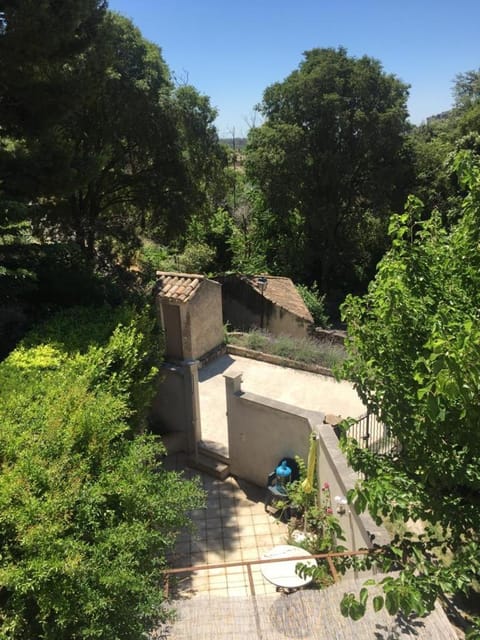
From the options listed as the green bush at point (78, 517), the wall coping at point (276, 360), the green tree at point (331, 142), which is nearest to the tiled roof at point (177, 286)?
the wall coping at point (276, 360)

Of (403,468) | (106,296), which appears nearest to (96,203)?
(106,296)

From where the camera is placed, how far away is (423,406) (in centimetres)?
346

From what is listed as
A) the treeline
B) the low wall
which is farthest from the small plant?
the treeline

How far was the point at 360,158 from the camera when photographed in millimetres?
21469

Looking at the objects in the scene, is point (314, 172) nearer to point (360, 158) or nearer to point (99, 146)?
point (360, 158)

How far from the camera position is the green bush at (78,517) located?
129 inches

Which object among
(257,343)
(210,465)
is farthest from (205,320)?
(210,465)

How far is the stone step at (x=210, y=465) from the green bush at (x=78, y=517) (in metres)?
5.08

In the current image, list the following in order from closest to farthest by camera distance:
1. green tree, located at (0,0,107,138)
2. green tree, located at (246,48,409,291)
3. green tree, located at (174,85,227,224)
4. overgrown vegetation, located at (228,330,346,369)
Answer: green tree, located at (0,0,107,138) → overgrown vegetation, located at (228,330,346,369) → green tree, located at (174,85,227,224) → green tree, located at (246,48,409,291)

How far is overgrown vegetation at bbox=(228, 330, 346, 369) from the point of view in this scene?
13.6 metres

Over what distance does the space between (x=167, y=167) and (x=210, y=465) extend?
10.8 metres

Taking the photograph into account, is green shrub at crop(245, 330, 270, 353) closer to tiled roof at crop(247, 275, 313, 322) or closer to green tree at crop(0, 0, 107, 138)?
tiled roof at crop(247, 275, 313, 322)

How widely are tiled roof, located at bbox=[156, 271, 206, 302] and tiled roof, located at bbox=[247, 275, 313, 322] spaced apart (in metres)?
5.77

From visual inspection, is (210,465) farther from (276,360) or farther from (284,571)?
(276,360)
